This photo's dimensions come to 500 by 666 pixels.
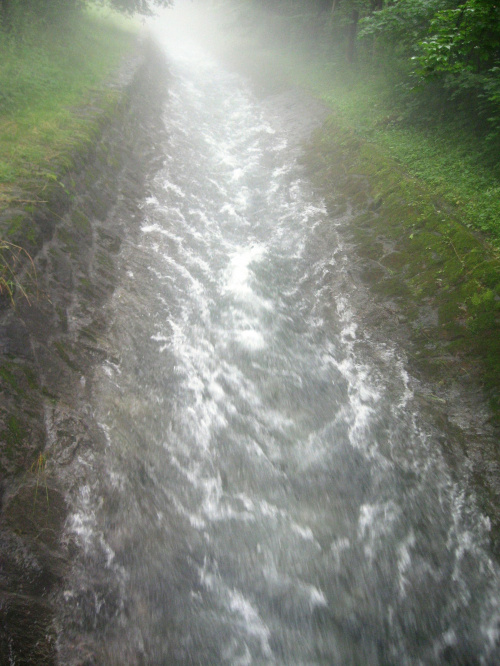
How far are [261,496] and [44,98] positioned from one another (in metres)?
9.84

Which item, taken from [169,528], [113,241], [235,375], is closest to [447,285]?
[235,375]

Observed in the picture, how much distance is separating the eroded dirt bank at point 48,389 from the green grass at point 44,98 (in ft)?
1.51

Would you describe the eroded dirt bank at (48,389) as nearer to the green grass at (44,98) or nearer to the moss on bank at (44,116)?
the moss on bank at (44,116)

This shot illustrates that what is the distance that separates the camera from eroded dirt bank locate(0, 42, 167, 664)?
3277 millimetres

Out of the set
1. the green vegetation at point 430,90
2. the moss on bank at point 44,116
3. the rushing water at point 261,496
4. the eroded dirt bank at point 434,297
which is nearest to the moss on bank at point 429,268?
the eroded dirt bank at point 434,297

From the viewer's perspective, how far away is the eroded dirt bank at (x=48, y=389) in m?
3.28

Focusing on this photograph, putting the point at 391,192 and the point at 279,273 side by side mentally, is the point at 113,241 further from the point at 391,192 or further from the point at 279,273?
the point at 391,192

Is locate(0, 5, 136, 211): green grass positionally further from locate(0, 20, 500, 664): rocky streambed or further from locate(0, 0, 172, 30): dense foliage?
locate(0, 20, 500, 664): rocky streambed

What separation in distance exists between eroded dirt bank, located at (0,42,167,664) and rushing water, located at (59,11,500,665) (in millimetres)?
237

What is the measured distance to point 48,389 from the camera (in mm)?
4398

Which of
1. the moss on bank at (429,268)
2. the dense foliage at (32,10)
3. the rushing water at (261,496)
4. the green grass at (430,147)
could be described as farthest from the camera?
the dense foliage at (32,10)

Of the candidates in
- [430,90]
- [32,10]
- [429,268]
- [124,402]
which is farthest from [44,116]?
[430,90]

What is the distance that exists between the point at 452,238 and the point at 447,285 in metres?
1.00

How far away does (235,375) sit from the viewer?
20.3 ft
